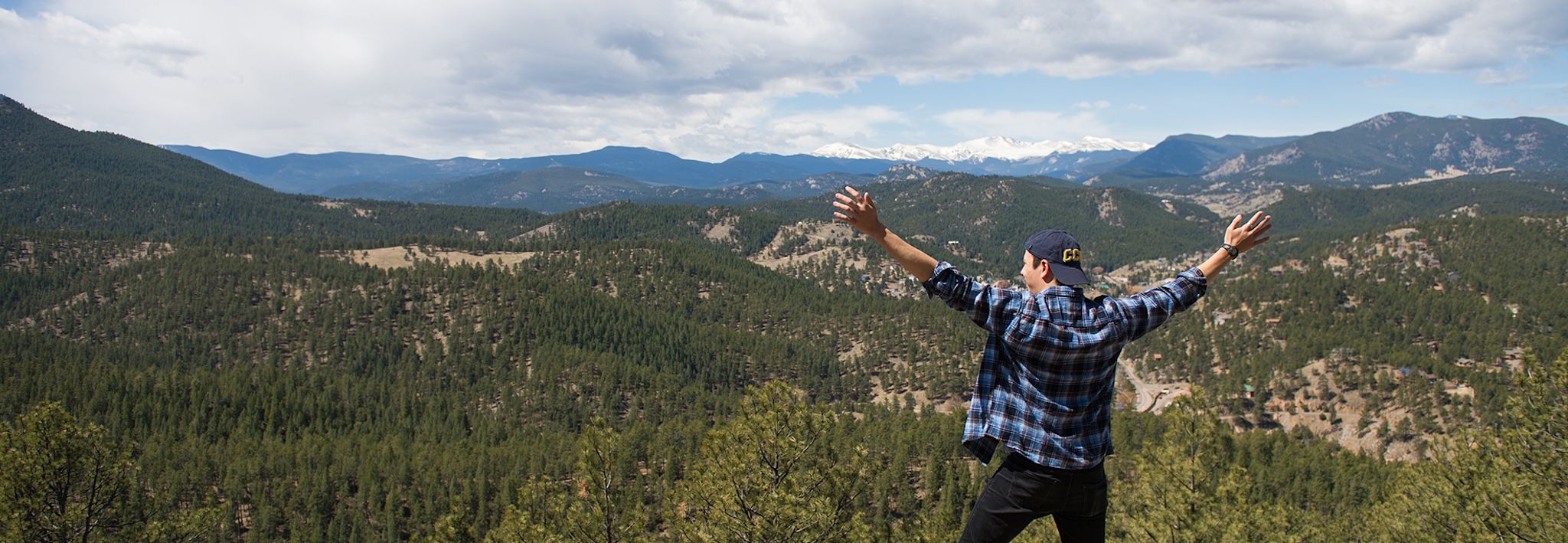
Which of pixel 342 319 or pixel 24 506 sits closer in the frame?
pixel 24 506

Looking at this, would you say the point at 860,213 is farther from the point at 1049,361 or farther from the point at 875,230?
the point at 1049,361

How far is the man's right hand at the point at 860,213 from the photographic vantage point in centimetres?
562

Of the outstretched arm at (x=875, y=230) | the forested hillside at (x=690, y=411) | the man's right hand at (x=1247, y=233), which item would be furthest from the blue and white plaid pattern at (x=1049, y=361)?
the forested hillside at (x=690, y=411)

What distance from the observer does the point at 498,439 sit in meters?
108

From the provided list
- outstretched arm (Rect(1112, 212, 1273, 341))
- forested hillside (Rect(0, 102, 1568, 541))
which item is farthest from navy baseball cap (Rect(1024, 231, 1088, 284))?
forested hillside (Rect(0, 102, 1568, 541))

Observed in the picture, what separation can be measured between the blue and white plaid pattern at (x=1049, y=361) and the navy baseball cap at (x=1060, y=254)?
0.45 feet

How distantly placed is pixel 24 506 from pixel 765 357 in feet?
459

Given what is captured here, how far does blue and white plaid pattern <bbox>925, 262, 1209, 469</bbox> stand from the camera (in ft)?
16.8

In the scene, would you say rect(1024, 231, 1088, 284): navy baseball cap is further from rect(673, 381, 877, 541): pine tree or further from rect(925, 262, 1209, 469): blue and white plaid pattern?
rect(673, 381, 877, 541): pine tree

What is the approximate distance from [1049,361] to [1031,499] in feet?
4.19

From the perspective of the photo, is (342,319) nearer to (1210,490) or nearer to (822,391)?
(822,391)

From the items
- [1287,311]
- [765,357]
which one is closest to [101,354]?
[765,357]

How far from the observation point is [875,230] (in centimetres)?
572

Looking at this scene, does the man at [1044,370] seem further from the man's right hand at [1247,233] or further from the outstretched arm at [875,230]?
the man's right hand at [1247,233]
